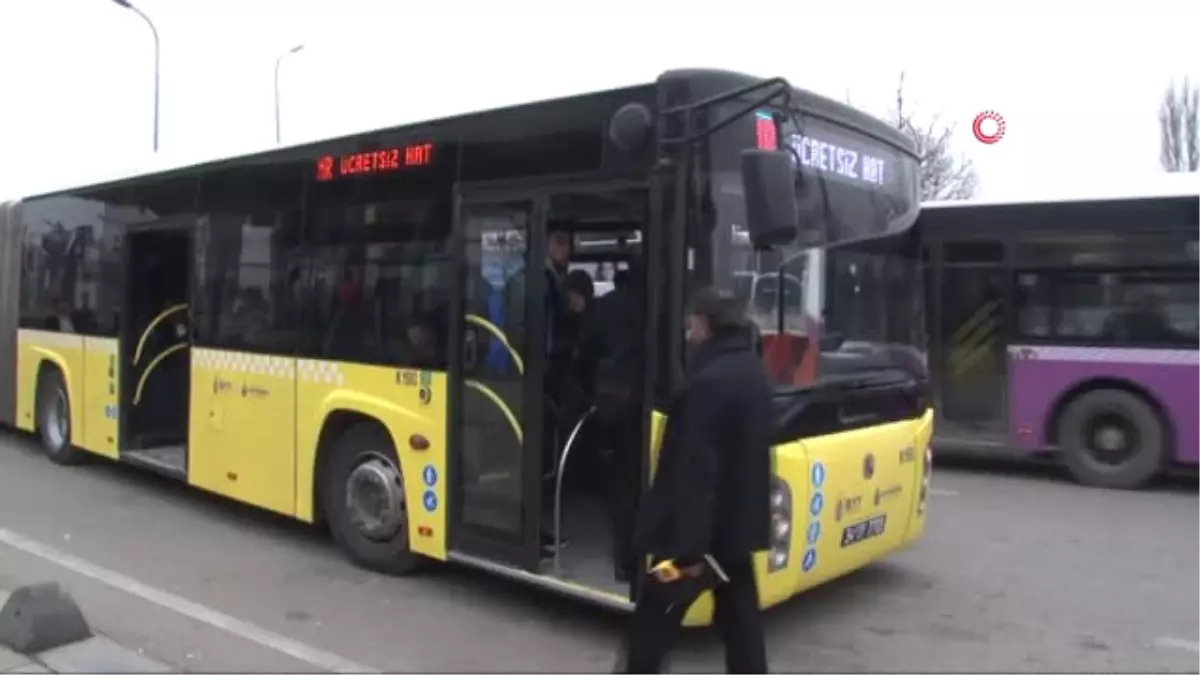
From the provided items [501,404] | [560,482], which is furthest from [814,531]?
[501,404]

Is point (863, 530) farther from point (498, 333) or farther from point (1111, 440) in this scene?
point (1111, 440)

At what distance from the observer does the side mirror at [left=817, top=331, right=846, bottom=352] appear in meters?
5.75

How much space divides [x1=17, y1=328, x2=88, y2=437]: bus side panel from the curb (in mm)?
5196

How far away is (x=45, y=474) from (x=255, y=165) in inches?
190

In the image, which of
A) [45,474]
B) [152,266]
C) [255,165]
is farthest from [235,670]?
[45,474]

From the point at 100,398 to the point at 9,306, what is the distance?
325cm

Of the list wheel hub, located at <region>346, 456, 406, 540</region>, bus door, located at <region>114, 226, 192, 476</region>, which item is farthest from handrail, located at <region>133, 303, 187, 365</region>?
wheel hub, located at <region>346, 456, 406, 540</region>

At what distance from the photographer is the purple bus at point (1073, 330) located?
1067cm

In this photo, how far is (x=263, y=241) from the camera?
791cm

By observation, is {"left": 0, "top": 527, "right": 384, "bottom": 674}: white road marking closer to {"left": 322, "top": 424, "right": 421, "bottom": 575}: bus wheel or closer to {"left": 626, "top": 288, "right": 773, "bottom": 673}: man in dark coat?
{"left": 322, "top": 424, "right": 421, "bottom": 575}: bus wheel

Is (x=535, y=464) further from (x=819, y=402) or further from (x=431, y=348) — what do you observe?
(x=819, y=402)

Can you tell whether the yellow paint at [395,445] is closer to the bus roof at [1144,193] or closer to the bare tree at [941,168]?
the bus roof at [1144,193]

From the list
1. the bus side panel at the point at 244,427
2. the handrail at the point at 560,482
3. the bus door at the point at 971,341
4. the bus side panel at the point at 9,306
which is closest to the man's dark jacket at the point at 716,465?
the handrail at the point at 560,482

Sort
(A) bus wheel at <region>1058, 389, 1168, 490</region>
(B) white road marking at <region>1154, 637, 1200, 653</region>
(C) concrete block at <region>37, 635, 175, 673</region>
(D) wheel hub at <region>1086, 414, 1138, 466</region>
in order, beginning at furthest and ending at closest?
(D) wheel hub at <region>1086, 414, 1138, 466</region>
(A) bus wheel at <region>1058, 389, 1168, 490</region>
(B) white road marking at <region>1154, 637, 1200, 653</region>
(C) concrete block at <region>37, 635, 175, 673</region>
